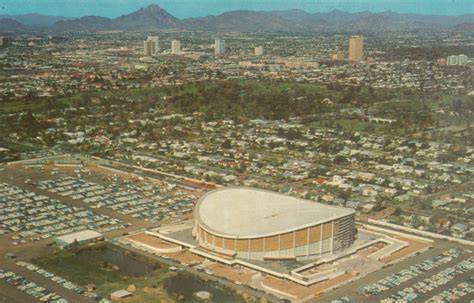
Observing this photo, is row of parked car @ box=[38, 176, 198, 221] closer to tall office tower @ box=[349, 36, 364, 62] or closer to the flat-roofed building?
the flat-roofed building

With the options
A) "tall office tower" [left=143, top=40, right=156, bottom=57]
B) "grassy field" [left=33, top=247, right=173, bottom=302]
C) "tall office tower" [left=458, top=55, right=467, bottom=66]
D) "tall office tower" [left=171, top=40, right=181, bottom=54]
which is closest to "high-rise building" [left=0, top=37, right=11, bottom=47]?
"tall office tower" [left=143, top=40, right=156, bottom=57]

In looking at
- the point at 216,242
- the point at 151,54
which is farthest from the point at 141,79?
the point at 216,242

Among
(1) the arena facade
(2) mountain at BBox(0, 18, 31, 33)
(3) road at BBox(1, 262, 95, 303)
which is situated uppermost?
(2) mountain at BBox(0, 18, 31, 33)

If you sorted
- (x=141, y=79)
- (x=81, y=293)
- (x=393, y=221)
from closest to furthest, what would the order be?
(x=81, y=293) < (x=393, y=221) < (x=141, y=79)

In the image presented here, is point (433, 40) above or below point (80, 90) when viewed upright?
above

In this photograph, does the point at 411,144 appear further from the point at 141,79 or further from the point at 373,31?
the point at 373,31

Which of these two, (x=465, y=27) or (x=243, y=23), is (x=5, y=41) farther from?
(x=465, y=27)

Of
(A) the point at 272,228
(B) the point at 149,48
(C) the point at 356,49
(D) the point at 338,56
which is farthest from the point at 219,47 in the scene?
(A) the point at 272,228
